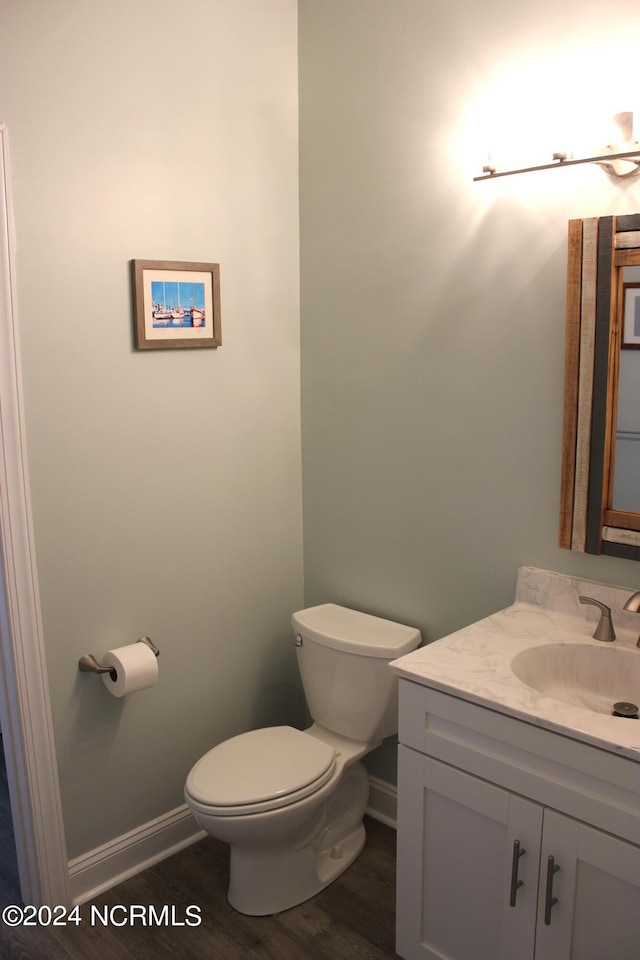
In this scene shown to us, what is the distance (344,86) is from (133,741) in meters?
2.06

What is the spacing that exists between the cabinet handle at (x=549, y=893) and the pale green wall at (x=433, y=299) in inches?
27.1

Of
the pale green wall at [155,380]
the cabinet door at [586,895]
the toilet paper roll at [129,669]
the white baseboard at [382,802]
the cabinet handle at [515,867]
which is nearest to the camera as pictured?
the cabinet door at [586,895]

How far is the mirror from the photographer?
6.07ft

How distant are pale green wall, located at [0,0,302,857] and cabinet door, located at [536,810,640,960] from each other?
1254mm

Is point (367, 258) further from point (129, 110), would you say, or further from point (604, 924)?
point (604, 924)

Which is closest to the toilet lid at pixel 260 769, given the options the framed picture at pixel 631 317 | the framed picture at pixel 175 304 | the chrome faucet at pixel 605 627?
the chrome faucet at pixel 605 627

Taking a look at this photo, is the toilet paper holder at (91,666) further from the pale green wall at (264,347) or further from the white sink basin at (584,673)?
the white sink basin at (584,673)

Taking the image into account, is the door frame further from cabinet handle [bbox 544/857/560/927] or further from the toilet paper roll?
cabinet handle [bbox 544/857/560/927]

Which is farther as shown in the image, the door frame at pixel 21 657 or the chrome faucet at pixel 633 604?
the door frame at pixel 21 657

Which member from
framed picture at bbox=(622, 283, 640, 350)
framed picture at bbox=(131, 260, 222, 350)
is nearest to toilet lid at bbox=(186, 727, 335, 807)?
framed picture at bbox=(131, 260, 222, 350)

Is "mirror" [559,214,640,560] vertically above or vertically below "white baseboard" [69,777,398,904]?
above

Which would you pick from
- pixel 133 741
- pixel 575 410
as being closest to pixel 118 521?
pixel 133 741

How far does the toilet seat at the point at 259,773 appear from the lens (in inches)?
80.7

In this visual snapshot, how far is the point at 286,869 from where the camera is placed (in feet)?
7.28
